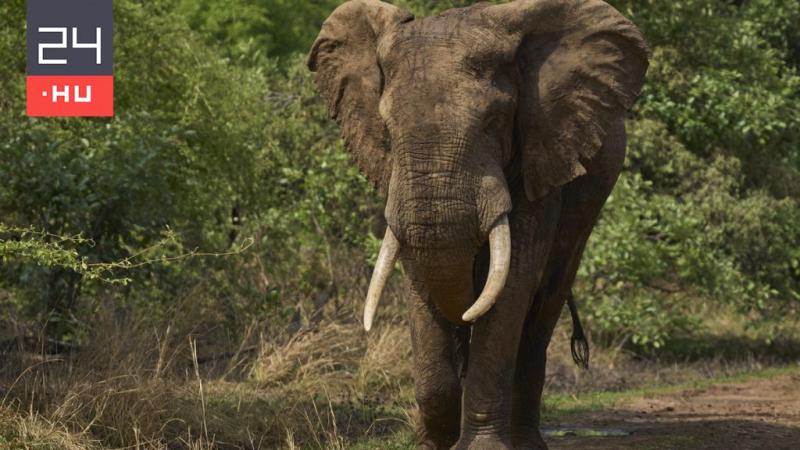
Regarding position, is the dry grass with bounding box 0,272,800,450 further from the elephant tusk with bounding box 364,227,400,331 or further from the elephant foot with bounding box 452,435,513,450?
the elephant tusk with bounding box 364,227,400,331

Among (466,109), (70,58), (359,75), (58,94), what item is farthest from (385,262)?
(70,58)

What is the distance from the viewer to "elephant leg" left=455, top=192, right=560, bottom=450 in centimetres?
750

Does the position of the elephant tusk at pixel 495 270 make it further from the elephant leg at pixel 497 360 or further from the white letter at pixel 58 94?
the white letter at pixel 58 94

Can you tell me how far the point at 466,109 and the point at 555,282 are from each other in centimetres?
219

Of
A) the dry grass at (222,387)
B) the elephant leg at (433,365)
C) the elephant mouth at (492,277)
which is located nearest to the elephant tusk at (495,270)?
the elephant mouth at (492,277)

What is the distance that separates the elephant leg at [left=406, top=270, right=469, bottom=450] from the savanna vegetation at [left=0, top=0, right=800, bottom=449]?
43.0 inches

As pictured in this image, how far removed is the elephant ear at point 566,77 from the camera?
305 inches

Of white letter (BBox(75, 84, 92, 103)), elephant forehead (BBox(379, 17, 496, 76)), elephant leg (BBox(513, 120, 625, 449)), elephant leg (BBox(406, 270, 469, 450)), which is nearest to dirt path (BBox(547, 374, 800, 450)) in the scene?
elephant leg (BBox(513, 120, 625, 449))

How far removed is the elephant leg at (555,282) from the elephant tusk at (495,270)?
1.69m

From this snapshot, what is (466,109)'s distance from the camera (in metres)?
7.18

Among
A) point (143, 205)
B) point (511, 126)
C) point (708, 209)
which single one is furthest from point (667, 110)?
point (511, 126)

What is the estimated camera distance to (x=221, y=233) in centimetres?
1506

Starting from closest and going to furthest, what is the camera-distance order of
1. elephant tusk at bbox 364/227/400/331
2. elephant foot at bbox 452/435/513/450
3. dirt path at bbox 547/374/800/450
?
elephant tusk at bbox 364/227/400/331
elephant foot at bbox 452/435/513/450
dirt path at bbox 547/374/800/450

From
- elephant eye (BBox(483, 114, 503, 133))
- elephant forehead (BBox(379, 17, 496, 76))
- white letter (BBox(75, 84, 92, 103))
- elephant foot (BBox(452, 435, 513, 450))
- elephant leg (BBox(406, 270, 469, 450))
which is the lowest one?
elephant foot (BBox(452, 435, 513, 450))
